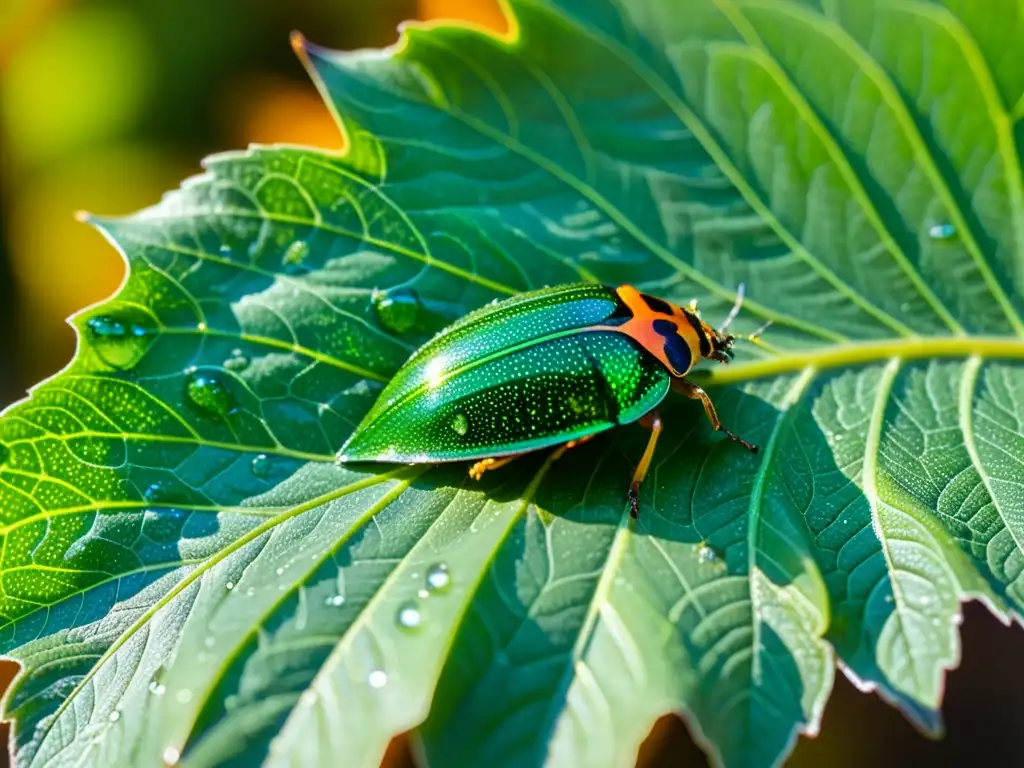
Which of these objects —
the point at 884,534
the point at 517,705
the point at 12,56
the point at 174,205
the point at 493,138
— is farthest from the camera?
the point at 12,56

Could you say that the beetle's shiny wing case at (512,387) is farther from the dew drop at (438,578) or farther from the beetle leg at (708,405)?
the dew drop at (438,578)

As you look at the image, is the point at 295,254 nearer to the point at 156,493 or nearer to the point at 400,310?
the point at 400,310

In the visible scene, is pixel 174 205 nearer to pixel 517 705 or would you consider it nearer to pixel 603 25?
pixel 603 25

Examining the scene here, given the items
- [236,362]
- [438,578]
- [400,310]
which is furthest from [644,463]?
[236,362]

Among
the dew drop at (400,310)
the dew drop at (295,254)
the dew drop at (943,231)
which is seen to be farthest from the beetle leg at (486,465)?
the dew drop at (943,231)

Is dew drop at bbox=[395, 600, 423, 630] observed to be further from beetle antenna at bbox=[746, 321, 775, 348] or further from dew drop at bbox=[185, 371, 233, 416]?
beetle antenna at bbox=[746, 321, 775, 348]

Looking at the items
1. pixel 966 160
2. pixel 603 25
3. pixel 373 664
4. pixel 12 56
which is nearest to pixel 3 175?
pixel 12 56

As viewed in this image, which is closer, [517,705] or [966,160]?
[517,705]
